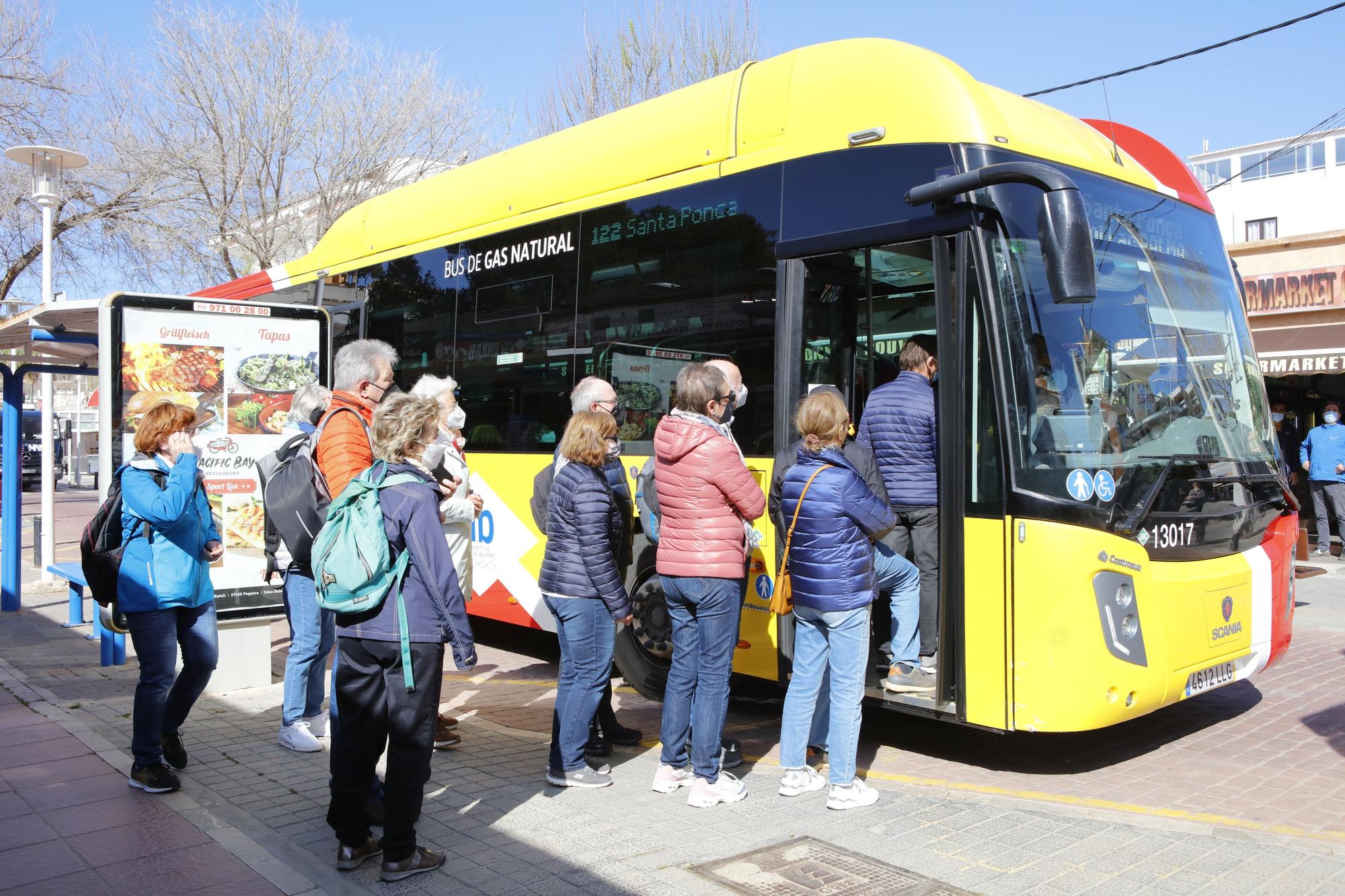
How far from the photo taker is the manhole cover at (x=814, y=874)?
3.96m

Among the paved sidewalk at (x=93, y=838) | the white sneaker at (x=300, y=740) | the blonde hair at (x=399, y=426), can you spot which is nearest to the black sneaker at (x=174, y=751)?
the paved sidewalk at (x=93, y=838)

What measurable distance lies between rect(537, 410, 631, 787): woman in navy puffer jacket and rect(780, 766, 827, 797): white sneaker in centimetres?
86

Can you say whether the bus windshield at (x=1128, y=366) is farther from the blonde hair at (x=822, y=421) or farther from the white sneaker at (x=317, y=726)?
the white sneaker at (x=317, y=726)

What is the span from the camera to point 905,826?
4684 mm

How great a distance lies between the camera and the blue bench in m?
7.99

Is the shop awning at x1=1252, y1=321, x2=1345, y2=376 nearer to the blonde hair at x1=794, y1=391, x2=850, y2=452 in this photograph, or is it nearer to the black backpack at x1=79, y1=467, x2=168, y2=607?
the blonde hair at x1=794, y1=391, x2=850, y2=452

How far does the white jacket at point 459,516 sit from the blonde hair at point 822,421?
5.88 ft

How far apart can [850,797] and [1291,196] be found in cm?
4225

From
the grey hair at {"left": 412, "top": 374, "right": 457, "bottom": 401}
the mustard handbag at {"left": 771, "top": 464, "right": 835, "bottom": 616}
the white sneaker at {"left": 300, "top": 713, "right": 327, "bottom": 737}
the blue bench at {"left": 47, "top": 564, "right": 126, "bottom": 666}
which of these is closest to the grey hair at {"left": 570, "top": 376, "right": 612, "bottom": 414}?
the grey hair at {"left": 412, "top": 374, "right": 457, "bottom": 401}

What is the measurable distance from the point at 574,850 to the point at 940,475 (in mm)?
2385

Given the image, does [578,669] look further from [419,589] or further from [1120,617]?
[1120,617]

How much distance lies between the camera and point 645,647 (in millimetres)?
6773

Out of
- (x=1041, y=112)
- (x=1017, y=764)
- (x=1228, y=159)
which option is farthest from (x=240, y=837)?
(x=1228, y=159)

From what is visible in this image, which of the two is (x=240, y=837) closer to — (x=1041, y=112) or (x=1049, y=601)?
(x=1049, y=601)
